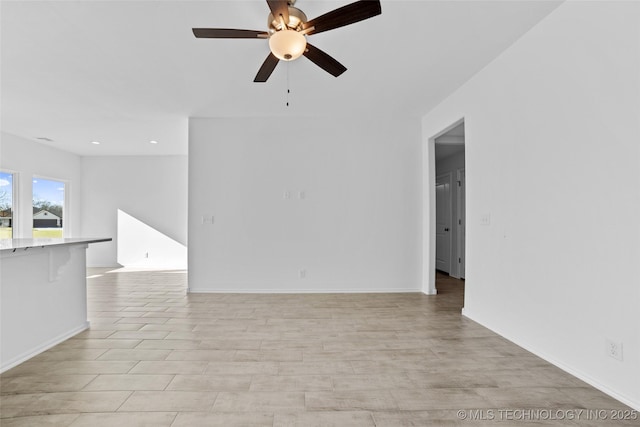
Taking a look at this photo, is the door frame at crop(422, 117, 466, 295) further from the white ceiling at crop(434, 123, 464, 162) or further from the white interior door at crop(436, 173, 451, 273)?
the white interior door at crop(436, 173, 451, 273)

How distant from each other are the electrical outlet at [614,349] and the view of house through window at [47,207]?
340 inches

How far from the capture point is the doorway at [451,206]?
6172mm

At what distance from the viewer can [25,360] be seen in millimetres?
2484

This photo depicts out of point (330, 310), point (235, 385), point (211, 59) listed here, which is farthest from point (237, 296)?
point (211, 59)

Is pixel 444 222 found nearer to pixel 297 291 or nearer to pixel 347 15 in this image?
pixel 297 291

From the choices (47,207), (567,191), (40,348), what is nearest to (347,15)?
(567,191)

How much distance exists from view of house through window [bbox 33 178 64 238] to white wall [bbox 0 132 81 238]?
5.0 inches

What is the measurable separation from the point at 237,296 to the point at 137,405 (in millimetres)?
2681

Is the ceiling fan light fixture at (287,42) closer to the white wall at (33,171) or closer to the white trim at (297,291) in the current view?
the white trim at (297,291)

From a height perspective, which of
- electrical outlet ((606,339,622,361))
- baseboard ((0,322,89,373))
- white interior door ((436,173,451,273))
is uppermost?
white interior door ((436,173,451,273))

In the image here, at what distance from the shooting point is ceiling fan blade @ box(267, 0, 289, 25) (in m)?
1.89

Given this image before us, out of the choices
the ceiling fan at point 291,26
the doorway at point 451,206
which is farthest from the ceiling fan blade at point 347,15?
the doorway at point 451,206

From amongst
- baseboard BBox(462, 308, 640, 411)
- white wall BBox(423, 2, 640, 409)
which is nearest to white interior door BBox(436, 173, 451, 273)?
white wall BBox(423, 2, 640, 409)

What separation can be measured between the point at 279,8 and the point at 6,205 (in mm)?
6817
